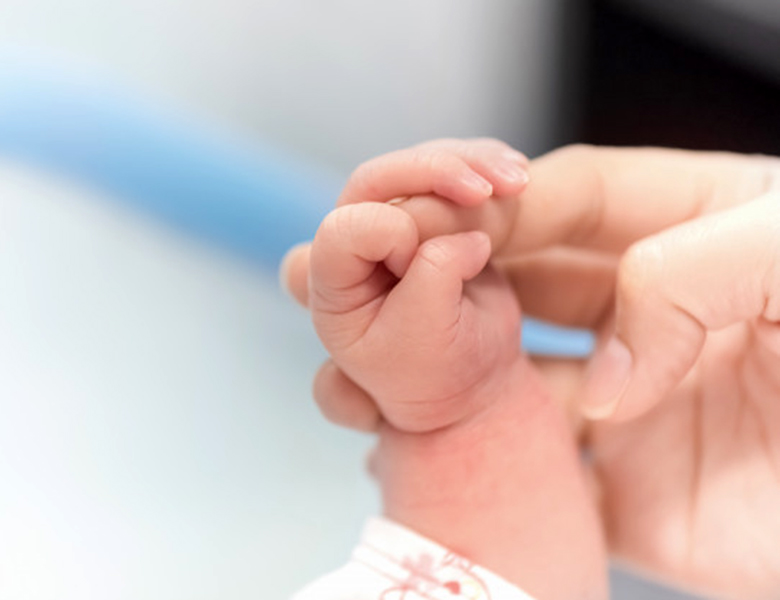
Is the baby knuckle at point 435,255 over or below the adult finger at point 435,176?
below

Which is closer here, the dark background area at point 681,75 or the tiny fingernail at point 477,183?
the tiny fingernail at point 477,183

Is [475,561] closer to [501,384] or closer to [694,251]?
[501,384]

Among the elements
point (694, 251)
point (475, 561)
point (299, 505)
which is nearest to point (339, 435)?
point (299, 505)

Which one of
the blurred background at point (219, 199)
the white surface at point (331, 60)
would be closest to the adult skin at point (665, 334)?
the blurred background at point (219, 199)

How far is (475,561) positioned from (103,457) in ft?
A: 0.95

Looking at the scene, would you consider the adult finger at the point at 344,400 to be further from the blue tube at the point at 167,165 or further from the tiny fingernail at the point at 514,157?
the blue tube at the point at 167,165

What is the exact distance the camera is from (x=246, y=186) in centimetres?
82

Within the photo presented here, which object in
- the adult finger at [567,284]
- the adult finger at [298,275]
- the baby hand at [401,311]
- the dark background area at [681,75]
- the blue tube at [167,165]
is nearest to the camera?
the baby hand at [401,311]

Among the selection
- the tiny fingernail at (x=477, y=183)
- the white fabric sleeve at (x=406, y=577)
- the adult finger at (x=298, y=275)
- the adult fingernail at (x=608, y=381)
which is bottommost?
the white fabric sleeve at (x=406, y=577)

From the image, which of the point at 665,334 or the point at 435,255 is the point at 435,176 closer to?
the point at 435,255

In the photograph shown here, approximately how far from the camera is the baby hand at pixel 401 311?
0.41 m

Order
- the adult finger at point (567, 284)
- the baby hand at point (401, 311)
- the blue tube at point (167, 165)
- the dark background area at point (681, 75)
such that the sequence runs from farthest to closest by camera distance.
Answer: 1. the dark background area at point (681, 75)
2. the blue tube at point (167, 165)
3. the adult finger at point (567, 284)
4. the baby hand at point (401, 311)

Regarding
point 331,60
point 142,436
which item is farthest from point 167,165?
point 142,436

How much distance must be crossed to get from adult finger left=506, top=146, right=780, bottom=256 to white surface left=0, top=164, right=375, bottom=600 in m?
0.21
